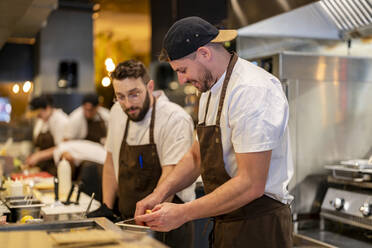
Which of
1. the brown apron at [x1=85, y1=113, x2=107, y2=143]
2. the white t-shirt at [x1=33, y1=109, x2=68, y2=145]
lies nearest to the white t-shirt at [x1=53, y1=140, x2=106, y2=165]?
the white t-shirt at [x1=33, y1=109, x2=68, y2=145]

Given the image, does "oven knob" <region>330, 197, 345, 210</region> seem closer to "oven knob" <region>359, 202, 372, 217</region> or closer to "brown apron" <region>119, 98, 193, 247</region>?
"oven knob" <region>359, 202, 372, 217</region>

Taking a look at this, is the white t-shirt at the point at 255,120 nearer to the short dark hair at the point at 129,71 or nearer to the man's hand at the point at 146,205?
the man's hand at the point at 146,205

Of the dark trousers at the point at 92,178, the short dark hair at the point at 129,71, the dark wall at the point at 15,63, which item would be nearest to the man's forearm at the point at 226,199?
the short dark hair at the point at 129,71

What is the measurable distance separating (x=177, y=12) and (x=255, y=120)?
327 cm

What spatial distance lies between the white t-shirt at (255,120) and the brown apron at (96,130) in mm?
4358

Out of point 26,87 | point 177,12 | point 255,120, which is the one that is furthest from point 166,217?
point 177,12

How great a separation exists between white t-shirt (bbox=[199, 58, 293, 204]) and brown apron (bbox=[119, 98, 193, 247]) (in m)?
0.75

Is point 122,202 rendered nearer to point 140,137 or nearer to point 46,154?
point 140,137

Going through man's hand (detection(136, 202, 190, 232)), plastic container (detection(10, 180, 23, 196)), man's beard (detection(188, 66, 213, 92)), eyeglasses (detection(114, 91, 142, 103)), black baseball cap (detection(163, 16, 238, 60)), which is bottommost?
plastic container (detection(10, 180, 23, 196))

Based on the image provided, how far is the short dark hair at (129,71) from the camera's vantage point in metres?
2.62

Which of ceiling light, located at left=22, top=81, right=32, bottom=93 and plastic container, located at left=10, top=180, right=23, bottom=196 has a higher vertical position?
ceiling light, located at left=22, top=81, right=32, bottom=93

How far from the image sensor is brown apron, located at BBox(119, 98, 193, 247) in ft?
8.99

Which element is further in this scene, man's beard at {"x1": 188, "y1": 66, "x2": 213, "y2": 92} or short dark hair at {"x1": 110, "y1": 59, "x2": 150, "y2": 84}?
short dark hair at {"x1": 110, "y1": 59, "x2": 150, "y2": 84}

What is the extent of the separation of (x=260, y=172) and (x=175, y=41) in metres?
0.60
